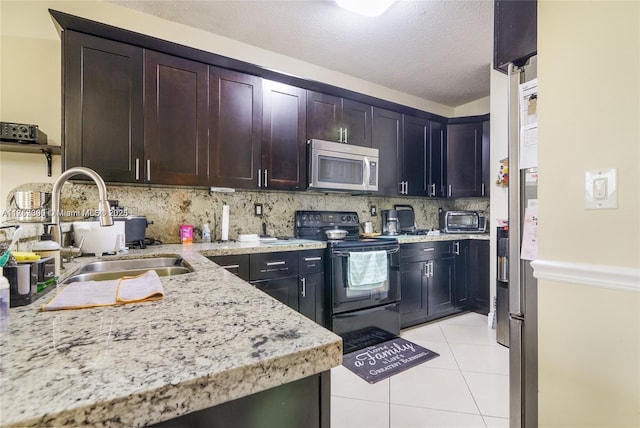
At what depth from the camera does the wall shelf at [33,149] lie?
182 centimetres

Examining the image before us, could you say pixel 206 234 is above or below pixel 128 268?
above

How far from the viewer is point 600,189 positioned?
94cm

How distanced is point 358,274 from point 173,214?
1.65 meters

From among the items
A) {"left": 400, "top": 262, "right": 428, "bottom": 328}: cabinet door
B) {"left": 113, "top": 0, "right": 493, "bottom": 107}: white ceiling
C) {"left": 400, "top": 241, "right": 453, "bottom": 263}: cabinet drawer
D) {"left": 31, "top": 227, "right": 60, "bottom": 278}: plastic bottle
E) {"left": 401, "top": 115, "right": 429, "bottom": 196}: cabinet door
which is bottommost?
{"left": 400, "top": 262, "right": 428, "bottom": 328}: cabinet door

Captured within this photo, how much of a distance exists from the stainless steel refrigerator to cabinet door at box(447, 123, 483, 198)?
2.53m

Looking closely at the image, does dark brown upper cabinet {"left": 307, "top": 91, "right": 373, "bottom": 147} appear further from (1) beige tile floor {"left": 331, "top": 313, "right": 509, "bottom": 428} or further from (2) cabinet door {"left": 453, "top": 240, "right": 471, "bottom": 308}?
(1) beige tile floor {"left": 331, "top": 313, "right": 509, "bottom": 428}

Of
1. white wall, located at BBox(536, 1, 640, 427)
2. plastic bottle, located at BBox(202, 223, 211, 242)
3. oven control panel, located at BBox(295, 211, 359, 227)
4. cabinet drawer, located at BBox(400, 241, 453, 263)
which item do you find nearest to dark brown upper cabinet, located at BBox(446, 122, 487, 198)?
cabinet drawer, located at BBox(400, 241, 453, 263)

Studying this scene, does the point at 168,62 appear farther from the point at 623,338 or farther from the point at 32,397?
the point at 623,338

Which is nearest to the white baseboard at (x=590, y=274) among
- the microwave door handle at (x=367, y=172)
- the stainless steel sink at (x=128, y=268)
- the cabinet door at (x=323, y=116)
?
the stainless steel sink at (x=128, y=268)

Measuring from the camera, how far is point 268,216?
293 cm

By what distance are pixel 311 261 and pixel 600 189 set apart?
6.01 feet

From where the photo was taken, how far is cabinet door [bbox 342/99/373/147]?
9.87 ft

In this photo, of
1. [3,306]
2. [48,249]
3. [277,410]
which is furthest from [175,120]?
[277,410]

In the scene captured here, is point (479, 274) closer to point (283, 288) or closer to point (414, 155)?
point (414, 155)
